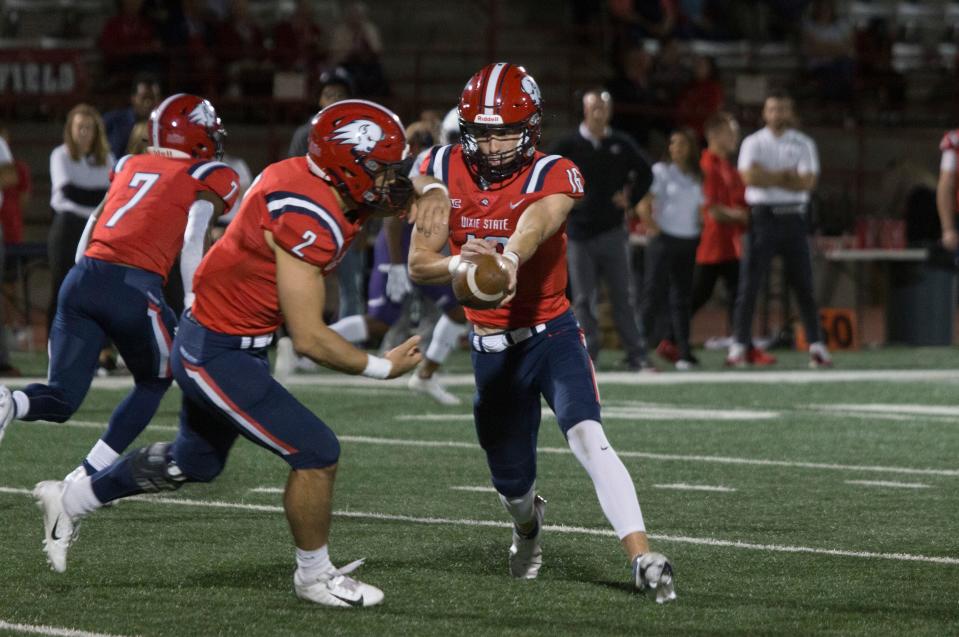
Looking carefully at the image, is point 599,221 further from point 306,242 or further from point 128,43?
point 128,43

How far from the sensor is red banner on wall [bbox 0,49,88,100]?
59.8ft

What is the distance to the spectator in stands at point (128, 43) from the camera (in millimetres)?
18766

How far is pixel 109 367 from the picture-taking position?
12562 mm

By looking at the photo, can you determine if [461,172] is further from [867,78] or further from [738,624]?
[867,78]

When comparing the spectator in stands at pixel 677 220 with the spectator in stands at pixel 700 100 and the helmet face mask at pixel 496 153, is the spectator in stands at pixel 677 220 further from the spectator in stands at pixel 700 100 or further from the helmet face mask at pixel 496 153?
the helmet face mask at pixel 496 153

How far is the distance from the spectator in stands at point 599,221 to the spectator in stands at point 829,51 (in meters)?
10.2

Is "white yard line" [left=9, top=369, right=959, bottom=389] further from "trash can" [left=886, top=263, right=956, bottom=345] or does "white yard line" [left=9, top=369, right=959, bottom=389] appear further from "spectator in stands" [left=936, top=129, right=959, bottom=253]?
"trash can" [left=886, top=263, right=956, bottom=345]

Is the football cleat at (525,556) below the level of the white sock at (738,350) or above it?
above

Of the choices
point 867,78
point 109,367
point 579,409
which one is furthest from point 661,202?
point 867,78

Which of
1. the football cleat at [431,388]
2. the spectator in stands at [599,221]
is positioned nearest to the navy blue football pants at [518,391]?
the football cleat at [431,388]

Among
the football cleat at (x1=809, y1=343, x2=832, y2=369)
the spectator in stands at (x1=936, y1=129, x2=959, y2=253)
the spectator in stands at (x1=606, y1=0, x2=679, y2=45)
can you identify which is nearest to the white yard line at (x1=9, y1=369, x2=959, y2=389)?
the football cleat at (x1=809, y1=343, x2=832, y2=369)

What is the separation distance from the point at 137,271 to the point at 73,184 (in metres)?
5.43

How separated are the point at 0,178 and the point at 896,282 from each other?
26.2 feet

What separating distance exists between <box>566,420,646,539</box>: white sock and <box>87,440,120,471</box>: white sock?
2.07 metres
